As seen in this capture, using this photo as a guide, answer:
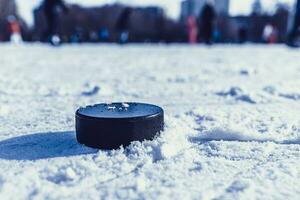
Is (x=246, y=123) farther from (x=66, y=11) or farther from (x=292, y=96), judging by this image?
(x=66, y=11)

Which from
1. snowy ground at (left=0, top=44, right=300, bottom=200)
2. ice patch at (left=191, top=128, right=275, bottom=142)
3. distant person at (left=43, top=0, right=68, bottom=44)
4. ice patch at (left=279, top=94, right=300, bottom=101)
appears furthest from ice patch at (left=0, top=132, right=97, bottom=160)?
distant person at (left=43, top=0, right=68, bottom=44)

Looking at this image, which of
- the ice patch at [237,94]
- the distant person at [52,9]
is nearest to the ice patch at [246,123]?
the ice patch at [237,94]

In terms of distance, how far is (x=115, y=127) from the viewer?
6.73 feet

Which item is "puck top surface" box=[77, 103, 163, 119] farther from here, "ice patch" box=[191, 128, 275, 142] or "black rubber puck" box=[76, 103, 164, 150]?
"ice patch" box=[191, 128, 275, 142]

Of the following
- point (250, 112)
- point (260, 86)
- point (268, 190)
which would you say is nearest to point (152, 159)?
point (268, 190)

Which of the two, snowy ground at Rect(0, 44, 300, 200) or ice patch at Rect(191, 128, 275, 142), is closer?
snowy ground at Rect(0, 44, 300, 200)

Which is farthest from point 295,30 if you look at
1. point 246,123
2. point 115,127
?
point 115,127

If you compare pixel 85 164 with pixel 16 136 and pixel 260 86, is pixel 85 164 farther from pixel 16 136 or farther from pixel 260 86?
pixel 260 86

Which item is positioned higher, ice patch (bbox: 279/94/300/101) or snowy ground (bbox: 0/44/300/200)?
snowy ground (bbox: 0/44/300/200)

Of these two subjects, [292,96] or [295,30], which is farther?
[295,30]

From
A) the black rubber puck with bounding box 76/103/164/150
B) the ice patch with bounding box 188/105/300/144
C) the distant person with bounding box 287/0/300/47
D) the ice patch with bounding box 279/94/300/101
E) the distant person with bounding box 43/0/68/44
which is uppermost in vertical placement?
the distant person with bounding box 43/0/68/44

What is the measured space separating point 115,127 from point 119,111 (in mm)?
223

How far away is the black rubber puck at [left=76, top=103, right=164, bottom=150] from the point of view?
205 centimetres

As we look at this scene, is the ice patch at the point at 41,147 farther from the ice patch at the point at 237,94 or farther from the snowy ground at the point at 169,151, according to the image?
the ice patch at the point at 237,94
